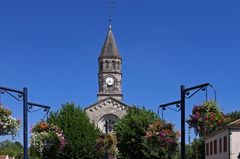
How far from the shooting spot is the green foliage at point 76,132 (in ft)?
205

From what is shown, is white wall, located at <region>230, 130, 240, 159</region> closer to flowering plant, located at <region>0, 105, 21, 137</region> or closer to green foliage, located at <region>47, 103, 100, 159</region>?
green foliage, located at <region>47, 103, 100, 159</region>

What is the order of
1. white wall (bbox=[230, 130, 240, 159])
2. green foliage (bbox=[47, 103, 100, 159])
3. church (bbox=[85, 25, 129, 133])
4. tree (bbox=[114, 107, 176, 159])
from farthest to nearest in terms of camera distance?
church (bbox=[85, 25, 129, 133])
green foliage (bbox=[47, 103, 100, 159])
tree (bbox=[114, 107, 176, 159])
white wall (bbox=[230, 130, 240, 159])

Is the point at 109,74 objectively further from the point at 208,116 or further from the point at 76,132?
the point at 208,116

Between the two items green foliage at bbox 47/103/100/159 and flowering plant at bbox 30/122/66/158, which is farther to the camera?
green foliage at bbox 47/103/100/159

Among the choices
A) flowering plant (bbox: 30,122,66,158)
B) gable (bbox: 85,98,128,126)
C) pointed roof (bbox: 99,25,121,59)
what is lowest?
flowering plant (bbox: 30,122,66,158)

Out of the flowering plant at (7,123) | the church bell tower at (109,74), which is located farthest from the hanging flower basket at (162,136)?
the church bell tower at (109,74)

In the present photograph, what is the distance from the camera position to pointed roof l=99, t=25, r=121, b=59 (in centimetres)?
9568

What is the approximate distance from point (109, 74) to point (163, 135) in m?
67.8

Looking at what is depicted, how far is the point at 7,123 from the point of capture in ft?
72.1

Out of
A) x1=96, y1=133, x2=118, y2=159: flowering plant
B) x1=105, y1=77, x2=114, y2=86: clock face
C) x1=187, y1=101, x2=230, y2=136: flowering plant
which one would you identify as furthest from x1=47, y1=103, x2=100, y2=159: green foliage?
x1=187, y1=101, x2=230, y2=136: flowering plant

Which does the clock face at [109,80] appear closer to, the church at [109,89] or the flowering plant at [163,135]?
the church at [109,89]

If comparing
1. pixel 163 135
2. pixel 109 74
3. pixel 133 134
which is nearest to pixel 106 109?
pixel 109 74

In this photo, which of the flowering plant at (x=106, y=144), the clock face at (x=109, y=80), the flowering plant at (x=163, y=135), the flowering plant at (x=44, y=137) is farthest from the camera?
the clock face at (x=109, y=80)

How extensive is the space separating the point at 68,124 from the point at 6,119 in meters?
43.0
